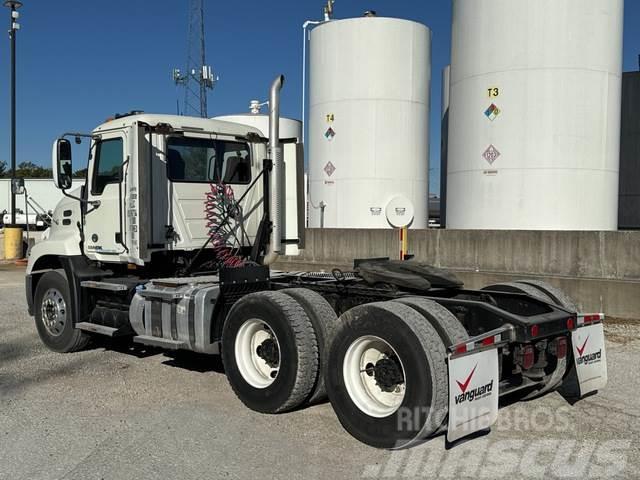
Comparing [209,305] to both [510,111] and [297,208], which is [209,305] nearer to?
[297,208]

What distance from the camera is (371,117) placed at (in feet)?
50.8

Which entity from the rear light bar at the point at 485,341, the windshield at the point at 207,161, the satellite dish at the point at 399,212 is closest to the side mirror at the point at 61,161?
the windshield at the point at 207,161

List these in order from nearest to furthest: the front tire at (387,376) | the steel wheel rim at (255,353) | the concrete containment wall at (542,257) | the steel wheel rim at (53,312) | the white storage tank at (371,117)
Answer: the front tire at (387,376) < the steel wheel rim at (255,353) < the steel wheel rim at (53,312) < the concrete containment wall at (542,257) < the white storage tank at (371,117)

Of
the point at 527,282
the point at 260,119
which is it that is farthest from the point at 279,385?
the point at 260,119

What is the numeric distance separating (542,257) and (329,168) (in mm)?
6803

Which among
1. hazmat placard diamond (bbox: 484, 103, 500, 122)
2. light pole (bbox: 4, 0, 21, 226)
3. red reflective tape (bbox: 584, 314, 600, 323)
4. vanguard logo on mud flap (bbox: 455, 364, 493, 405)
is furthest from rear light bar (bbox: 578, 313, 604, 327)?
light pole (bbox: 4, 0, 21, 226)

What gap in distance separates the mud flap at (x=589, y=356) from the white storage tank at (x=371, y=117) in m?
9.99

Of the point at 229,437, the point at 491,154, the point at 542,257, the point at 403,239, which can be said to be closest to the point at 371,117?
the point at 491,154

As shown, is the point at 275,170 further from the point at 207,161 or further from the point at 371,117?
the point at 371,117

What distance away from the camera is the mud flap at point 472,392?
4086mm

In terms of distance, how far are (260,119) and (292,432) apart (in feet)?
62.1

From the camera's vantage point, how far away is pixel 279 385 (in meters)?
5.22

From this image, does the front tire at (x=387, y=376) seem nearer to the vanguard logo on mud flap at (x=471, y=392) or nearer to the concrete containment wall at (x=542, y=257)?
the vanguard logo on mud flap at (x=471, y=392)

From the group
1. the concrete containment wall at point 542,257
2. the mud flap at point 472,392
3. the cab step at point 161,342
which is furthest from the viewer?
the concrete containment wall at point 542,257
